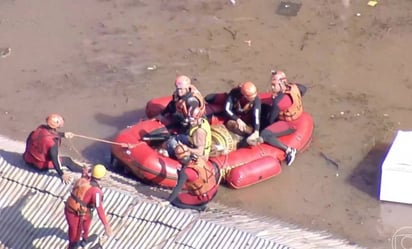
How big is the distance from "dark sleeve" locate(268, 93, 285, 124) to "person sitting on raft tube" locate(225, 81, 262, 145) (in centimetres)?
18

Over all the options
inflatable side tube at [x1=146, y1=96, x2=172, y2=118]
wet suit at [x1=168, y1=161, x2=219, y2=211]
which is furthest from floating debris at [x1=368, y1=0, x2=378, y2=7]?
wet suit at [x1=168, y1=161, x2=219, y2=211]

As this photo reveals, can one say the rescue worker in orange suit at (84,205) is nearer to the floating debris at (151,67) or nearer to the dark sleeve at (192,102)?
the dark sleeve at (192,102)

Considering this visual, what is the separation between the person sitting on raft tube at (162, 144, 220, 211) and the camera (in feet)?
43.5

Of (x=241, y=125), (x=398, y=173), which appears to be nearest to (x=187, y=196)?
(x=241, y=125)

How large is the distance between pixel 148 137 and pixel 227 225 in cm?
237

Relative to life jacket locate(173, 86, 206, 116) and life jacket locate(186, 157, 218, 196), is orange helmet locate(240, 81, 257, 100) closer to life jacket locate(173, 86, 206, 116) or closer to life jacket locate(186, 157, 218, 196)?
life jacket locate(173, 86, 206, 116)

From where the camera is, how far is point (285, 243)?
486 inches

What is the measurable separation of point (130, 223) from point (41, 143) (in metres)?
1.68

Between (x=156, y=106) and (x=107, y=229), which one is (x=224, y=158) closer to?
(x=156, y=106)

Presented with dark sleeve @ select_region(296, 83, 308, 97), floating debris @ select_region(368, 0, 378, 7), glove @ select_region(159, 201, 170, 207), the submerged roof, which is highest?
floating debris @ select_region(368, 0, 378, 7)

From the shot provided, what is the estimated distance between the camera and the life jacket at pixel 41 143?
44.7ft

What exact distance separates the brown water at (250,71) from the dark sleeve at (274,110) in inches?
25.9

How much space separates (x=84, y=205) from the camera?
12.2m

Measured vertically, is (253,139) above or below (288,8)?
below
